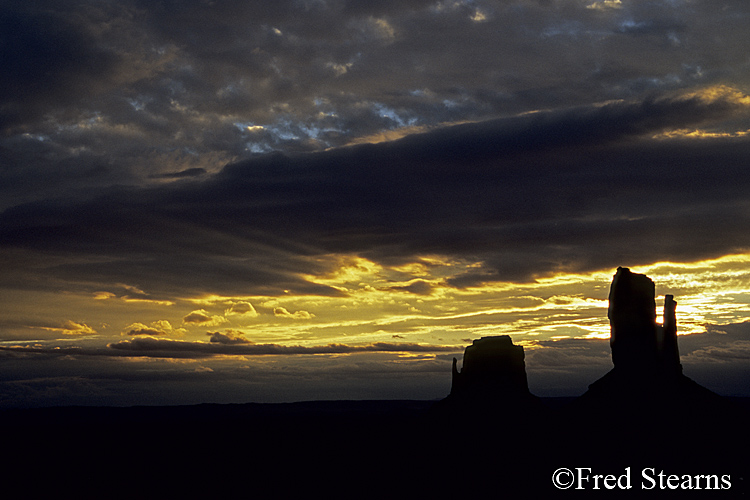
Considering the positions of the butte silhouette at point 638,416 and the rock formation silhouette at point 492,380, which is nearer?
the butte silhouette at point 638,416

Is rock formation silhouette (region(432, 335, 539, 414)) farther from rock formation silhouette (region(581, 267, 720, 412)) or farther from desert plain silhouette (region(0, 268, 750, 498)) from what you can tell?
rock formation silhouette (region(581, 267, 720, 412))

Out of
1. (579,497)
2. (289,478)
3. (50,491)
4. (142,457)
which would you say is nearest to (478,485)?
(579,497)

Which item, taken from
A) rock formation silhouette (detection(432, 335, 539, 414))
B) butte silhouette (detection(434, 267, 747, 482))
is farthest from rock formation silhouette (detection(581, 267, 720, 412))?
rock formation silhouette (detection(432, 335, 539, 414))

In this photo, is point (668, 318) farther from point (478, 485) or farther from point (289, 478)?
point (289, 478)

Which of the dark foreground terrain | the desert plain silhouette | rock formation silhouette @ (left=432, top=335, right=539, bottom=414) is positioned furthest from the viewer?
rock formation silhouette @ (left=432, top=335, right=539, bottom=414)

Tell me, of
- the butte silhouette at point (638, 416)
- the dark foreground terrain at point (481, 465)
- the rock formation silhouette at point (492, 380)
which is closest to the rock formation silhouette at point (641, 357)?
the butte silhouette at point (638, 416)

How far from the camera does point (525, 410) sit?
130 m

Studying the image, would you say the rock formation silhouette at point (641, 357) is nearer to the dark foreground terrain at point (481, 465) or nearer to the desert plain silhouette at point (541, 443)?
the desert plain silhouette at point (541, 443)

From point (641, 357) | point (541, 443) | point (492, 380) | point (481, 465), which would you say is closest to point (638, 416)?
point (641, 357)

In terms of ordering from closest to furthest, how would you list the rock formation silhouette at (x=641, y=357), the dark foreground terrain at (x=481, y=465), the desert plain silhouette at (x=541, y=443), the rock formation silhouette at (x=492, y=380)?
1. the dark foreground terrain at (x=481, y=465)
2. the desert plain silhouette at (x=541, y=443)
3. the rock formation silhouette at (x=641, y=357)
4. the rock formation silhouette at (x=492, y=380)

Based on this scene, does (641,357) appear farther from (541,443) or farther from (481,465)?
(481,465)

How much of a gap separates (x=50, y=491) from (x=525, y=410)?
104 m

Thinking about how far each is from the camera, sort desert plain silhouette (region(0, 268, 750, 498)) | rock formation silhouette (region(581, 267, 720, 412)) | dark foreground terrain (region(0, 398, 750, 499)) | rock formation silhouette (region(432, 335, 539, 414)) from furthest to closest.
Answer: rock formation silhouette (region(432, 335, 539, 414)) < rock formation silhouette (region(581, 267, 720, 412)) < desert plain silhouette (region(0, 268, 750, 498)) < dark foreground terrain (region(0, 398, 750, 499))

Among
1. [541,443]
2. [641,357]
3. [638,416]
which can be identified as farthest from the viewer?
[541,443]
